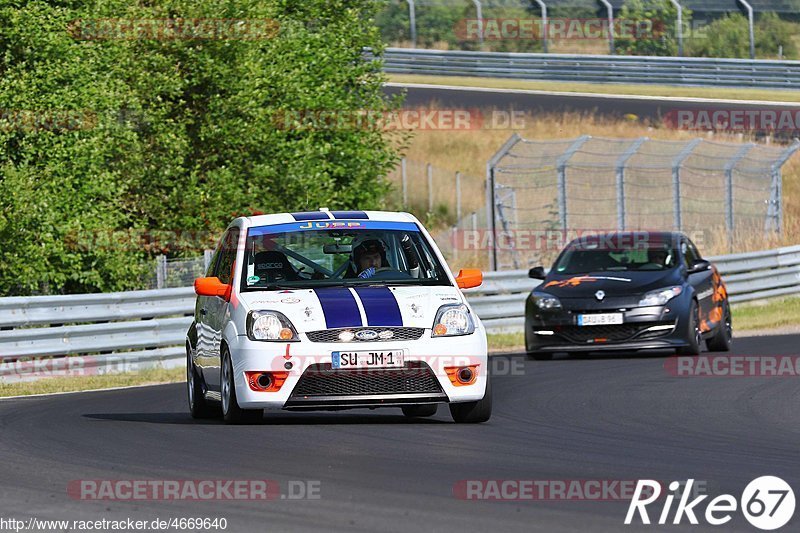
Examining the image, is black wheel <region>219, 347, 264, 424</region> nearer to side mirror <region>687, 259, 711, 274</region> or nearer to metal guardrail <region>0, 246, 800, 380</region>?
metal guardrail <region>0, 246, 800, 380</region>

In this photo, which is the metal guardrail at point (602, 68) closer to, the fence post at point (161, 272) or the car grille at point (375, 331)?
the fence post at point (161, 272)

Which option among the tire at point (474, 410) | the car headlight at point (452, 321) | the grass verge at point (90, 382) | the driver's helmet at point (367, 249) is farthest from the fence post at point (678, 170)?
the car headlight at point (452, 321)

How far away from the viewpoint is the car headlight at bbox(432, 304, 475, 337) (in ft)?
36.3

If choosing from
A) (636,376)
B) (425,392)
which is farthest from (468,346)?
(636,376)

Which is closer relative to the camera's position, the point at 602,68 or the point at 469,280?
the point at 469,280

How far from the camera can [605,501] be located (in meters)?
7.68

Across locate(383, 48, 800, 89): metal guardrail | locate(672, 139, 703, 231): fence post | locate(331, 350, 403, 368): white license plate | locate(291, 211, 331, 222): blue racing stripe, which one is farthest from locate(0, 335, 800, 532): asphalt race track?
locate(383, 48, 800, 89): metal guardrail

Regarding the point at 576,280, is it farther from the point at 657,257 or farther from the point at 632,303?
the point at 657,257

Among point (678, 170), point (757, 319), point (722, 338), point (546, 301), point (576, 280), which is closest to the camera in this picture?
point (546, 301)

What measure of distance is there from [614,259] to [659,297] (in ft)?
5.70

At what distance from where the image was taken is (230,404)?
11.4m

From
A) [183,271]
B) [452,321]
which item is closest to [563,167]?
[183,271]

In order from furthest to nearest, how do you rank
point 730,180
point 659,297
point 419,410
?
point 730,180
point 659,297
point 419,410

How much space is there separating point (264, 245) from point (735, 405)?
3.94 meters
